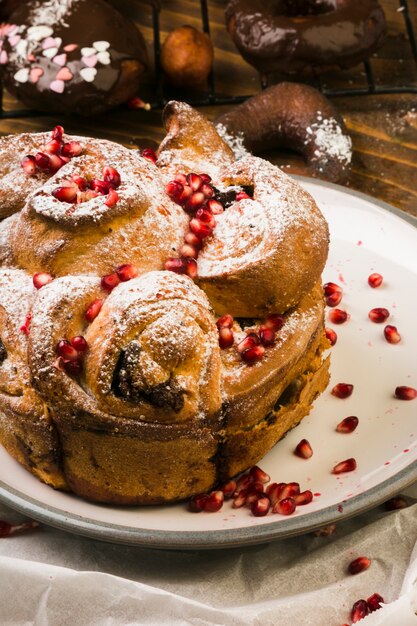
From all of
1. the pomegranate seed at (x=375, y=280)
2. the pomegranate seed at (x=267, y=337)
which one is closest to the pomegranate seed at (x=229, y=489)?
the pomegranate seed at (x=267, y=337)

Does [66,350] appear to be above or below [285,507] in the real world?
above

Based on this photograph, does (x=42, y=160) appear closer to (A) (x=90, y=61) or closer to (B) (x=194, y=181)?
(B) (x=194, y=181)

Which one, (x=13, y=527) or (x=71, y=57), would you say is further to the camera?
(x=71, y=57)

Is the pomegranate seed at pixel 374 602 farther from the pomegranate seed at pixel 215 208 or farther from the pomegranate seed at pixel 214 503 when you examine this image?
the pomegranate seed at pixel 215 208

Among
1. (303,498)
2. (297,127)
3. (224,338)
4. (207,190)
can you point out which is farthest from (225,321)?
(297,127)

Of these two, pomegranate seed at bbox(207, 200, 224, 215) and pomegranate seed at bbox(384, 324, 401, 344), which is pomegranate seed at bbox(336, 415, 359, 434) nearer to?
pomegranate seed at bbox(384, 324, 401, 344)
